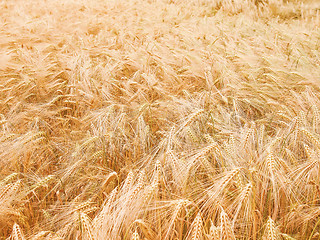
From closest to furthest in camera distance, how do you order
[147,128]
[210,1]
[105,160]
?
[105,160] → [147,128] → [210,1]

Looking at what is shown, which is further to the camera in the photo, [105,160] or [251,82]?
[251,82]

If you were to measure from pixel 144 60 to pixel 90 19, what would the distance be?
7.12 feet

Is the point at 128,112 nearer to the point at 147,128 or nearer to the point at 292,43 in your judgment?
the point at 147,128

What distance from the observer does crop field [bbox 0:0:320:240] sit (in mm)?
1040

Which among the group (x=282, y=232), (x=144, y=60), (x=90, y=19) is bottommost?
(x=282, y=232)

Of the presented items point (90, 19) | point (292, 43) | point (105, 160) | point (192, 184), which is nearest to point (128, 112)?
point (105, 160)

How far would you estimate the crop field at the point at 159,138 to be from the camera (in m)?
1.04

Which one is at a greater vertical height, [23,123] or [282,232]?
[23,123]

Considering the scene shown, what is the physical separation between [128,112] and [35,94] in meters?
0.78

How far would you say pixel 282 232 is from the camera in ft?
3.57

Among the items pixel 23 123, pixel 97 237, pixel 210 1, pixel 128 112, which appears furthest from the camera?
pixel 210 1

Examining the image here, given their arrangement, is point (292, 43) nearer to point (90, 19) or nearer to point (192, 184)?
point (192, 184)

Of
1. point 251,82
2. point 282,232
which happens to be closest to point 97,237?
point 282,232

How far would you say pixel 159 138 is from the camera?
67.2 inches
